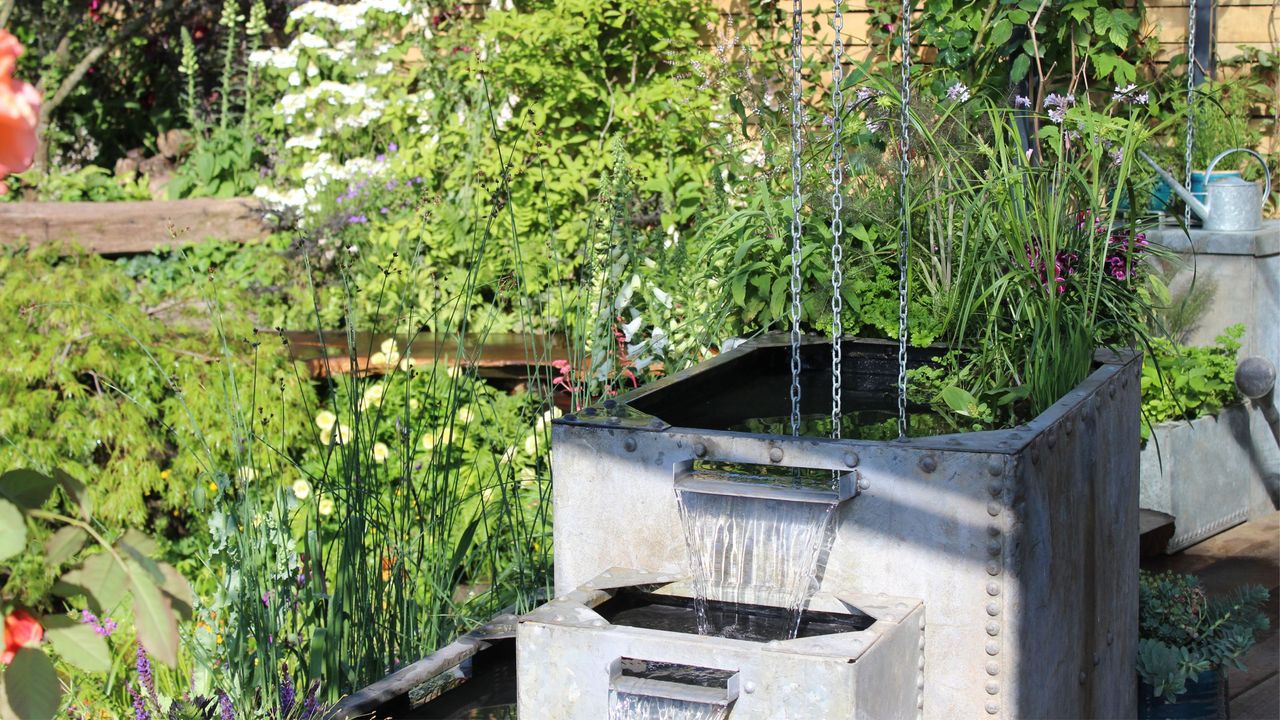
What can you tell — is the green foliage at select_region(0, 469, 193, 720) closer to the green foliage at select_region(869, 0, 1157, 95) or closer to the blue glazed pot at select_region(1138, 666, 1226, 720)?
the blue glazed pot at select_region(1138, 666, 1226, 720)

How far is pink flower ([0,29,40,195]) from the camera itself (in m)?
0.77

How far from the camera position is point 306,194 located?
6965 millimetres

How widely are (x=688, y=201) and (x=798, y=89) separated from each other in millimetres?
3231

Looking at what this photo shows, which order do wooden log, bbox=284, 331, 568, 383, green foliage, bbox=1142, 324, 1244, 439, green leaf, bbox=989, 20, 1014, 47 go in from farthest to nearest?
1. wooden log, bbox=284, 331, 568, 383
2. green leaf, bbox=989, 20, 1014, 47
3. green foliage, bbox=1142, 324, 1244, 439

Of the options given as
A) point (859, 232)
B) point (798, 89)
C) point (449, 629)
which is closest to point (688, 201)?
point (859, 232)

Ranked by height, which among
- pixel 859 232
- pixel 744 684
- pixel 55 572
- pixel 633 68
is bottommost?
pixel 55 572

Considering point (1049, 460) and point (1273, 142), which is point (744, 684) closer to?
point (1049, 460)

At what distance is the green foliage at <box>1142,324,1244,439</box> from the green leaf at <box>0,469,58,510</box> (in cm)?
400

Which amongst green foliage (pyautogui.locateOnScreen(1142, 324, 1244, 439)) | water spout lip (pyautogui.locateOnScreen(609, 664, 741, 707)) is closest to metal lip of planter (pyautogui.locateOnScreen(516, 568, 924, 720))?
water spout lip (pyautogui.locateOnScreen(609, 664, 741, 707))

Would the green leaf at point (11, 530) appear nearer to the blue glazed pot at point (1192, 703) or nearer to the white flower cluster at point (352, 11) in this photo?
the blue glazed pot at point (1192, 703)

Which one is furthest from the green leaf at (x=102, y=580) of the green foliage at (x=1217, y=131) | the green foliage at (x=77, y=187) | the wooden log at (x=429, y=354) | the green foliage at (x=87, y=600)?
the green foliage at (x=77, y=187)

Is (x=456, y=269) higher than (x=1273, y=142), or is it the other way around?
(x=1273, y=142)

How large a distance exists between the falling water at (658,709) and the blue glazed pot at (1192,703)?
157 centimetres

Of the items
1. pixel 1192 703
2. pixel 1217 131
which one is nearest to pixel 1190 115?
pixel 1217 131
